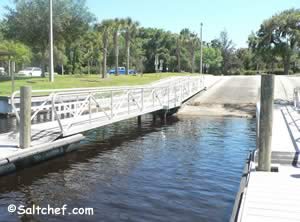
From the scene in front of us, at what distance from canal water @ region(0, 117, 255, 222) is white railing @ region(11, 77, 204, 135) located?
3.20 feet

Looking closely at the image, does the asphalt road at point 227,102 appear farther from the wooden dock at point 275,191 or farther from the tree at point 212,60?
the tree at point 212,60

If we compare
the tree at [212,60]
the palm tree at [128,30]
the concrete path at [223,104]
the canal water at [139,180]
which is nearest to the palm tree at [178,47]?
the tree at [212,60]

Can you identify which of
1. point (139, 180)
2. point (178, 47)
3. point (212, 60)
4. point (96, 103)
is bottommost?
point (139, 180)

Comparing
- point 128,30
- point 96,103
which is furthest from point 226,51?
point 96,103

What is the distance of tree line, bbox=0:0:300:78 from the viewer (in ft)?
137

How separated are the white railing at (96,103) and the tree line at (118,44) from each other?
1459cm

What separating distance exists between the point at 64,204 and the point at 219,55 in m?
98.1

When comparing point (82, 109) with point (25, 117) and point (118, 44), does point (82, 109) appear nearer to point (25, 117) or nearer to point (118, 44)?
point (25, 117)

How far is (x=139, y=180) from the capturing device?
11.3 metres

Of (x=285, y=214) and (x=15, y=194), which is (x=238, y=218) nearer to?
(x=285, y=214)

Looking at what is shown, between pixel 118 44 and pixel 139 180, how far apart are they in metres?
68.4

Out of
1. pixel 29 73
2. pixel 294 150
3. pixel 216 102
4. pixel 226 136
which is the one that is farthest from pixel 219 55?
pixel 294 150

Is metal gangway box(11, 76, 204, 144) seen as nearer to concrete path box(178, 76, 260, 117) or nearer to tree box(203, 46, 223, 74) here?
concrete path box(178, 76, 260, 117)

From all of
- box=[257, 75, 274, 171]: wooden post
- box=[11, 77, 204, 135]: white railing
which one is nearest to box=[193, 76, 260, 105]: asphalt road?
box=[11, 77, 204, 135]: white railing
